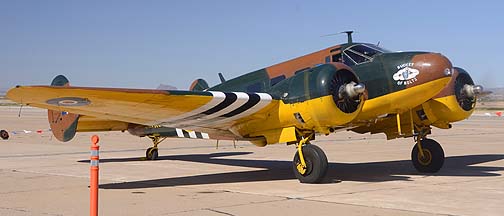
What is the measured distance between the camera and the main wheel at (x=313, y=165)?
37.4ft

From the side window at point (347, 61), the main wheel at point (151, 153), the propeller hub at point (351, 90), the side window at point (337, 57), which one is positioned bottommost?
the main wheel at point (151, 153)

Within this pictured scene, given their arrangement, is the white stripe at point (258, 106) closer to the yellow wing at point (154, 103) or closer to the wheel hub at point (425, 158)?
the yellow wing at point (154, 103)

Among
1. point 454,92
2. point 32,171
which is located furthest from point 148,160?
point 454,92

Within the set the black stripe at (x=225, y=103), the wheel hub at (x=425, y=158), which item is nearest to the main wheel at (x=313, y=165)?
the black stripe at (x=225, y=103)

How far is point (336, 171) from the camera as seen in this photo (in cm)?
1437

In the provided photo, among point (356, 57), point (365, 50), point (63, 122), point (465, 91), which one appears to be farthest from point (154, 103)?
point (465, 91)

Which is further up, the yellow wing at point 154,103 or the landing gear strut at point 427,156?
the yellow wing at point 154,103

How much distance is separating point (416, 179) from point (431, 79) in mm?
2129

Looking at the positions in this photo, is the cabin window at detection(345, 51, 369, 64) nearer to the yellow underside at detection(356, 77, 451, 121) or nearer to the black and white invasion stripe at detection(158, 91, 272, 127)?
the yellow underside at detection(356, 77, 451, 121)

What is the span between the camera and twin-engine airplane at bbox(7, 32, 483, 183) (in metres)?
11.0

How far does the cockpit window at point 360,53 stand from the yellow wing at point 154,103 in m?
1.78

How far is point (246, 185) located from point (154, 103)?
2.27 metres

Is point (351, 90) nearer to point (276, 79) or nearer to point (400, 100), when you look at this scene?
point (400, 100)

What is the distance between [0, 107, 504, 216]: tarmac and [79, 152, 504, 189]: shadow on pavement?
0.8 inches
